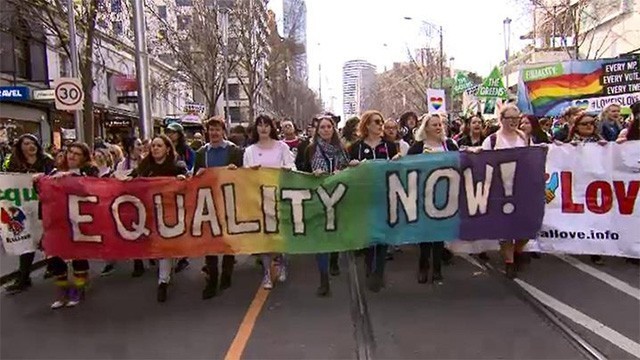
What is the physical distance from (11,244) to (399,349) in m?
4.60

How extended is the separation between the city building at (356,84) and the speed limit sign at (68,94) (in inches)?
3694

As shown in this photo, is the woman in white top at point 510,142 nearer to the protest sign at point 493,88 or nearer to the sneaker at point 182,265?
the sneaker at point 182,265

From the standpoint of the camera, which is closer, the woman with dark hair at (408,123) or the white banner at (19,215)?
the white banner at (19,215)

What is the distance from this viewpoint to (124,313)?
6.04 metres

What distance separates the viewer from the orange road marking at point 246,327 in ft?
15.9

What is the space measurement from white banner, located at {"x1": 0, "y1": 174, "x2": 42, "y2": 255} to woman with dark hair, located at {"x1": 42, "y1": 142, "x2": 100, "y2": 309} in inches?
22.8

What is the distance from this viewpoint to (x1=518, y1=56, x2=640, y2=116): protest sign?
51.5 ft

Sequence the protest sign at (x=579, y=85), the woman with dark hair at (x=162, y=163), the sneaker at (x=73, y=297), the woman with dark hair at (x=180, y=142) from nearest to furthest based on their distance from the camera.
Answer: the sneaker at (x=73, y=297)
the woman with dark hair at (x=162, y=163)
the woman with dark hair at (x=180, y=142)
the protest sign at (x=579, y=85)

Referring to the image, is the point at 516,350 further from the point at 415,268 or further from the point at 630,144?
the point at 630,144

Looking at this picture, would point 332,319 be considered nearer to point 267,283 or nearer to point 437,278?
point 267,283

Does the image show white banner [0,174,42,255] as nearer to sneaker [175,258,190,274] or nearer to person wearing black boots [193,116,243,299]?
sneaker [175,258,190,274]

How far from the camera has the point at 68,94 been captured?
1285cm

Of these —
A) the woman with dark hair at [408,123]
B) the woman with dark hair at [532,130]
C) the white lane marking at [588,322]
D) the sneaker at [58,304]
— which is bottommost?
the white lane marking at [588,322]


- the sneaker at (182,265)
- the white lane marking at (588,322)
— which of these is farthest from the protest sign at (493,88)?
the white lane marking at (588,322)
